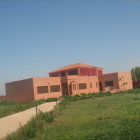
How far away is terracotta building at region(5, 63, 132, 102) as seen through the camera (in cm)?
3522

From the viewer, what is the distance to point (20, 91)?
36875mm

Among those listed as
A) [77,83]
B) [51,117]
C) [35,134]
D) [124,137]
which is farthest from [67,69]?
[124,137]

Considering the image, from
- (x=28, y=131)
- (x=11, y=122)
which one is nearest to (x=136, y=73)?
(x=11, y=122)

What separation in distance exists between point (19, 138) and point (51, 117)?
4.14 metres

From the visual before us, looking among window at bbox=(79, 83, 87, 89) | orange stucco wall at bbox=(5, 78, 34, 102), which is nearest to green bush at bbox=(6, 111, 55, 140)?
orange stucco wall at bbox=(5, 78, 34, 102)

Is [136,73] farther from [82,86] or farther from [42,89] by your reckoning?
[42,89]

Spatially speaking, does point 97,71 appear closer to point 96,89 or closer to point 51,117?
point 96,89

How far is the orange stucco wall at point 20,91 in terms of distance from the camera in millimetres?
34922

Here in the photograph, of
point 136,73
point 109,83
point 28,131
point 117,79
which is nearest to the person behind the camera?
point 28,131

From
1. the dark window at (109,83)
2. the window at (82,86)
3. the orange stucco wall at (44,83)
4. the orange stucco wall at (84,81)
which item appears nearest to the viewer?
the orange stucco wall at (44,83)

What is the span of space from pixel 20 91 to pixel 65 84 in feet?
26.9

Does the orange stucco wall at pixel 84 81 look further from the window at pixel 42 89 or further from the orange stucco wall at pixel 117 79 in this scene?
the window at pixel 42 89

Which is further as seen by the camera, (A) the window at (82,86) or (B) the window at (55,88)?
(A) the window at (82,86)

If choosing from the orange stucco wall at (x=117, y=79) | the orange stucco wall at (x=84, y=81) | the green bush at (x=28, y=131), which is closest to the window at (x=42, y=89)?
the orange stucco wall at (x=84, y=81)
